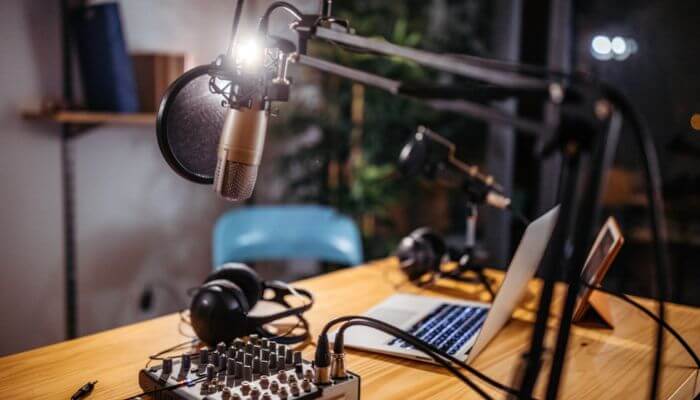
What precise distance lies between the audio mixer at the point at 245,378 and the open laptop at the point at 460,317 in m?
0.26

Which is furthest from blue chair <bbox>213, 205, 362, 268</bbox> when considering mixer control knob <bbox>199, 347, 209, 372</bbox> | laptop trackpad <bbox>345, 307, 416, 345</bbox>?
mixer control knob <bbox>199, 347, 209, 372</bbox>

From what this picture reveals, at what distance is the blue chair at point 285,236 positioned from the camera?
2402 mm

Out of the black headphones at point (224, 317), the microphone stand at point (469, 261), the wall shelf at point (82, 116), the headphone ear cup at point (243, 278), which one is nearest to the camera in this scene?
the black headphones at point (224, 317)

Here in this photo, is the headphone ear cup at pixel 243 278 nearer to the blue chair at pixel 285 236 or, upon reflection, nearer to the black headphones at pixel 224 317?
the black headphones at pixel 224 317

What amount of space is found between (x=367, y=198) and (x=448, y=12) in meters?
1.25

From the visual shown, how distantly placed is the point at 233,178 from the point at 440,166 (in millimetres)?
938

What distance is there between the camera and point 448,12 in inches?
141

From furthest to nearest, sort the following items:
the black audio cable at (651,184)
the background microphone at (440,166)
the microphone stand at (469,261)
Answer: the microphone stand at (469,261) < the background microphone at (440,166) < the black audio cable at (651,184)

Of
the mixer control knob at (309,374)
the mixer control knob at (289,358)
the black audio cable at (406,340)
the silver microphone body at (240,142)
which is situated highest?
the silver microphone body at (240,142)

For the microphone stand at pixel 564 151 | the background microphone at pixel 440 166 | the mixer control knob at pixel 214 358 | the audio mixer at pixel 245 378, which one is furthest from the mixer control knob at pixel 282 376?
the background microphone at pixel 440 166

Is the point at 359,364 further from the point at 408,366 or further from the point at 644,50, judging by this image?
the point at 644,50

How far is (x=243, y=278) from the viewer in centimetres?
141

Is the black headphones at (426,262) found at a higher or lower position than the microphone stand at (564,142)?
lower

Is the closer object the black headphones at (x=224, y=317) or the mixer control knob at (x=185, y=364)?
the mixer control knob at (x=185, y=364)
